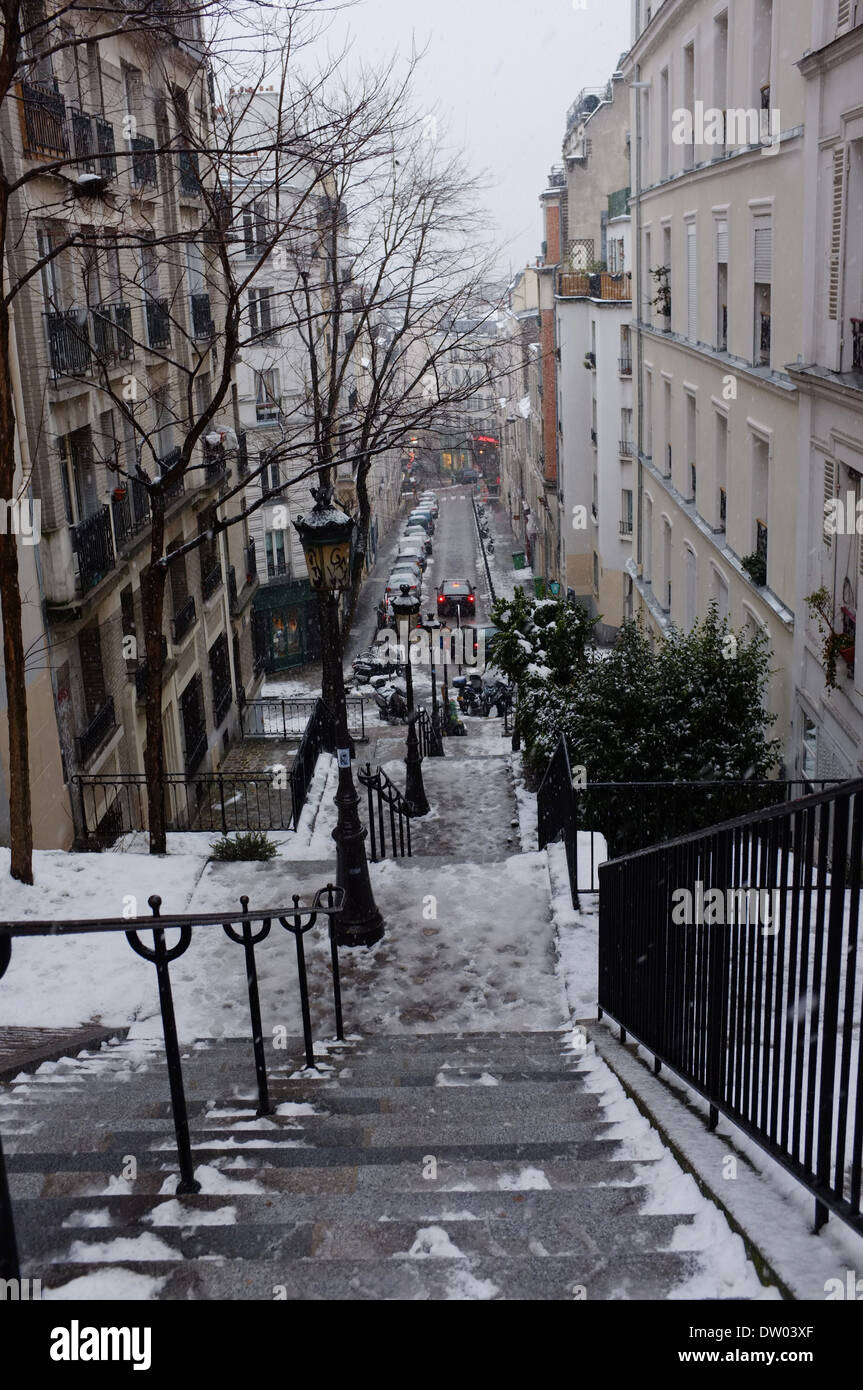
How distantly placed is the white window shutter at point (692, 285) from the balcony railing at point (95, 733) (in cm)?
1159

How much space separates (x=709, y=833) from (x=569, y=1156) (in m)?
1.40

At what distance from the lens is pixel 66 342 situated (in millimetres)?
15250

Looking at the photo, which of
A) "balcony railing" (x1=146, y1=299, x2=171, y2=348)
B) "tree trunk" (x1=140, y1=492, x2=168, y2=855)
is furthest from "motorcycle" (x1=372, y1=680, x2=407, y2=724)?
"tree trunk" (x1=140, y1=492, x2=168, y2=855)

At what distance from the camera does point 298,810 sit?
1375 cm

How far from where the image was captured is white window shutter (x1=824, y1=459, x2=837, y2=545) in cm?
1255

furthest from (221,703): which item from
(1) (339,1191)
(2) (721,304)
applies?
(1) (339,1191)

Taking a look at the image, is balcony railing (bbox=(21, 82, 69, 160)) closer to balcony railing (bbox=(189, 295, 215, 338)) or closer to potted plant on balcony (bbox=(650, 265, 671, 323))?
balcony railing (bbox=(189, 295, 215, 338))

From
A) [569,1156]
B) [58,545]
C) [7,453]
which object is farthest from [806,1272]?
[58,545]

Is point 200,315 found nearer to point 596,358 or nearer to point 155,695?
point 155,695

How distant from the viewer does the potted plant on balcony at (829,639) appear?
40.2ft

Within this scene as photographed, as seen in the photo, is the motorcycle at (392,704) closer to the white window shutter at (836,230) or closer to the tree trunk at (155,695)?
the tree trunk at (155,695)

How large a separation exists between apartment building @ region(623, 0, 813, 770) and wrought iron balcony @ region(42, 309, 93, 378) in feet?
28.4

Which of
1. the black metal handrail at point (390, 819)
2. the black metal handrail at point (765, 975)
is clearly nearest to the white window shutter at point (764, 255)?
the black metal handrail at point (390, 819)

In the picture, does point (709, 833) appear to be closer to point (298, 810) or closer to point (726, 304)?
point (298, 810)
